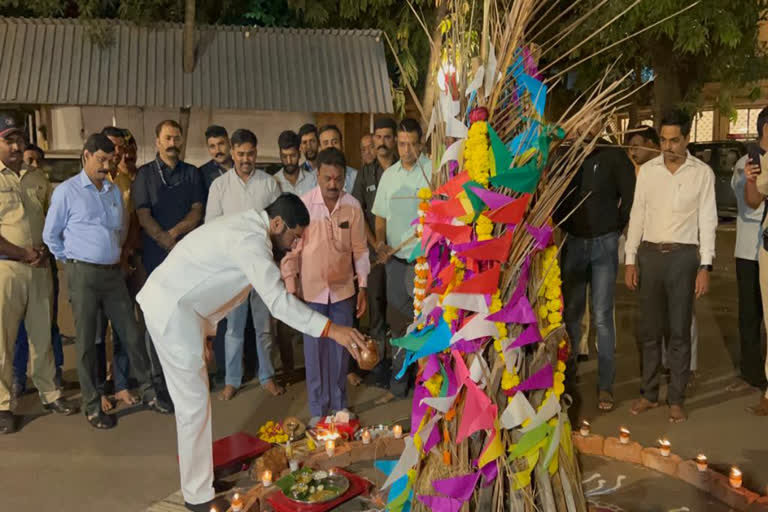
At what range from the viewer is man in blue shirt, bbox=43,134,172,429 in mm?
4605

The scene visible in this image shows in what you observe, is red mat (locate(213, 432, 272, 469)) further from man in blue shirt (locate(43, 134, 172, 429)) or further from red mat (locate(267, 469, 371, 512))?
man in blue shirt (locate(43, 134, 172, 429))

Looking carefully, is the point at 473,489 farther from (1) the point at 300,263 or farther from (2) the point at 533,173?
(1) the point at 300,263

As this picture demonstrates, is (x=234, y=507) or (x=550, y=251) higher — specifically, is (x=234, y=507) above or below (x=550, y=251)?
below

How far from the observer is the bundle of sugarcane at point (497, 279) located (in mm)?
2438

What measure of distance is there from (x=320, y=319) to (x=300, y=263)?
1.44 meters

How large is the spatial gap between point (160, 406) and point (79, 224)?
1322mm

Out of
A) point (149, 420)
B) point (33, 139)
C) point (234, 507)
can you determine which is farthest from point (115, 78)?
point (234, 507)

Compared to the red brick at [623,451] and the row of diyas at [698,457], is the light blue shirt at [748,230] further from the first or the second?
the red brick at [623,451]

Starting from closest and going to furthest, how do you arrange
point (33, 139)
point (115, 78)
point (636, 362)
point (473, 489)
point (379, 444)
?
point (473, 489), point (379, 444), point (636, 362), point (115, 78), point (33, 139)

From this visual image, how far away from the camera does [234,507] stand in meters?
3.23

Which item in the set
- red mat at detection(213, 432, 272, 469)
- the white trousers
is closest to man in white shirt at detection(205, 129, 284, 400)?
red mat at detection(213, 432, 272, 469)

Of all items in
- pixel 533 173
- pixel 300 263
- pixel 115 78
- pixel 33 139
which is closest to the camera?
pixel 533 173

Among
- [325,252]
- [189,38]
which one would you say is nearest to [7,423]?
[325,252]

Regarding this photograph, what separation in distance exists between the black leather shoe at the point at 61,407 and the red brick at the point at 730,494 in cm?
394
